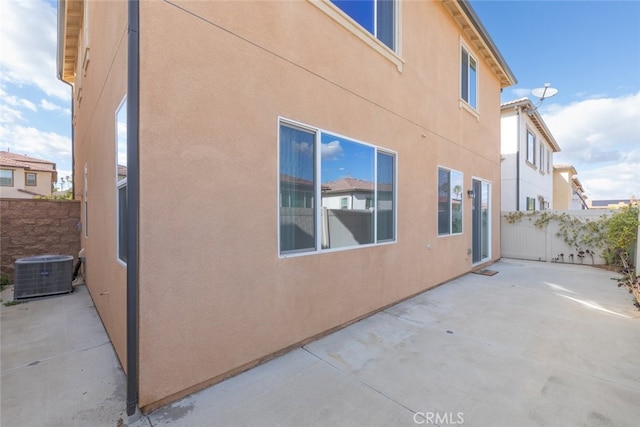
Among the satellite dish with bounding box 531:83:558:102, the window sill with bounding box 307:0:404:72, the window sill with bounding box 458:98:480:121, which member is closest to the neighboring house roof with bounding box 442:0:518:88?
the window sill with bounding box 458:98:480:121

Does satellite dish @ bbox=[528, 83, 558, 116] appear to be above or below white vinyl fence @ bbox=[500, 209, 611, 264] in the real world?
above

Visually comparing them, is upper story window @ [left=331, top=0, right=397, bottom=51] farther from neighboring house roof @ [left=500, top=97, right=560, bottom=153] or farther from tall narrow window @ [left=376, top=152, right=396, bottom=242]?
neighboring house roof @ [left=500, top=97, right=560, bottom=153]

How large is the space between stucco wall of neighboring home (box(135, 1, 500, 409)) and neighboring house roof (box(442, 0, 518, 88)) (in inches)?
135

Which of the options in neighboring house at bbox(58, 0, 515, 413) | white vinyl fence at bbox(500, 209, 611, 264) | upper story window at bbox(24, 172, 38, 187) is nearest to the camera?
neighboring house at bbox(58, 0, 515, 413)

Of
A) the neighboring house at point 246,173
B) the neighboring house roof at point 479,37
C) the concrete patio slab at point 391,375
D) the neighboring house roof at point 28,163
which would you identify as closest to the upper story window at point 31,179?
the neighboring house roof at point 28,163

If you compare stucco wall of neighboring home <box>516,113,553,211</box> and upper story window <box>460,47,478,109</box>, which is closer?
upper story window <box>460,47,478,109</box>

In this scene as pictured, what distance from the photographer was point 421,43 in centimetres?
571

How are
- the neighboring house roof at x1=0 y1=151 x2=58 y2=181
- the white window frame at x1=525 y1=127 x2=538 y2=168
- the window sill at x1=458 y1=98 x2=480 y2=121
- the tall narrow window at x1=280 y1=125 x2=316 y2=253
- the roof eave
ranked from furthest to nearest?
the neighboring house roof at x1=0 y1=151 x2=58 y2=181, the white window frame at x1=525 y1=127 x2=538 y2=168, the window sill at x1=458 y1=98 x2=480 y2=121, the roof eave, the tall narrow window at x1=280 y1=125 x2=316 y2=253

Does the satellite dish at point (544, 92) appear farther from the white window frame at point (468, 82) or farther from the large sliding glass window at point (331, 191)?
the large sliding glass window at point (331, 191)

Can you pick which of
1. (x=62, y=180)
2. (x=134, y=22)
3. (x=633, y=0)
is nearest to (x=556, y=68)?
(x=633, y=0)

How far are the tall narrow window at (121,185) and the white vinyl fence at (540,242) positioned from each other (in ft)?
39.3

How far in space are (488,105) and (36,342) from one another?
38.2 ft

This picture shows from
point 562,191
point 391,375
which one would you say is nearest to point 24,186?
point 391,375

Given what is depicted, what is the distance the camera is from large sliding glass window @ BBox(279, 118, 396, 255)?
3357mm
